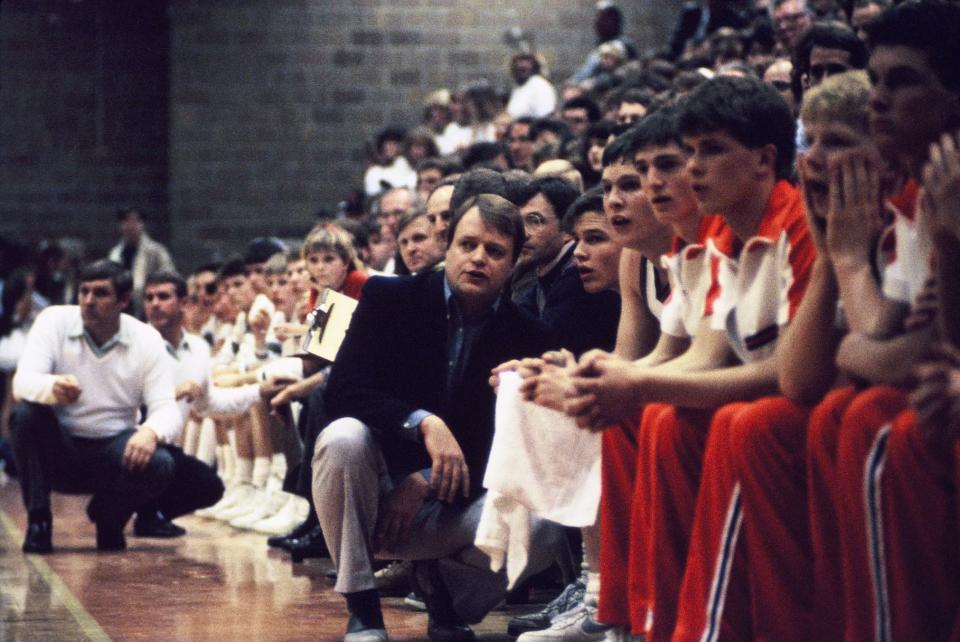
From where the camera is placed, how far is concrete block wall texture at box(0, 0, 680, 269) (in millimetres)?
16312

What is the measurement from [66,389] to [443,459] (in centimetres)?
299

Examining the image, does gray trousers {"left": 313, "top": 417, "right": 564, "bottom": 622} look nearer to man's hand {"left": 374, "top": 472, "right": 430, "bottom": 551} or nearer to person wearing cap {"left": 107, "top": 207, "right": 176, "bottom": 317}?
man's hand {"left": 374, "top": 472, "right": 430, "bottom": 551}

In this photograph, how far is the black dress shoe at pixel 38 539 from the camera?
22.6ft

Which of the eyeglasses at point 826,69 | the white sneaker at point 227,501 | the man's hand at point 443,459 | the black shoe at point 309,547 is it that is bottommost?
the white sneaker at point 227,501

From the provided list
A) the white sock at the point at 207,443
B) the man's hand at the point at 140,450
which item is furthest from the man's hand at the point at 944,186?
the white sock at the point at 207,443

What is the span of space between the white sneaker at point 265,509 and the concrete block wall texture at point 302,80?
27.8 ft

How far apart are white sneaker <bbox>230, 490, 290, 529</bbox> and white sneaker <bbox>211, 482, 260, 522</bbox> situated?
119mm

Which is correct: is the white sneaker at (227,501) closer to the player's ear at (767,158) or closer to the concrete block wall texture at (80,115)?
the player's ear at (767,158)

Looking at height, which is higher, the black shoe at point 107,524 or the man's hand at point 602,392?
the man's hand at point 602,392

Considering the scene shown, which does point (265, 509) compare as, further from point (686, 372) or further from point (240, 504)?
point (686, 372)

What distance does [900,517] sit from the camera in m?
2.73

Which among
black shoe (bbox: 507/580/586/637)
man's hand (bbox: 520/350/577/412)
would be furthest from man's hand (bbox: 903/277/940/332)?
black shoe (bbox: 507/580/586/637)

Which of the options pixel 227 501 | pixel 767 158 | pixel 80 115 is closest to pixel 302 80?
pixel 80 115

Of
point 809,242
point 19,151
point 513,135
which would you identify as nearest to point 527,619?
point 809,242
